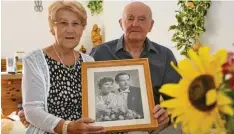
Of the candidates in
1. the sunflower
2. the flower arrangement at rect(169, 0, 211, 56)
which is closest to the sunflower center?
the sunflower

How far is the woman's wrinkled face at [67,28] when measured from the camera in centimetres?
128

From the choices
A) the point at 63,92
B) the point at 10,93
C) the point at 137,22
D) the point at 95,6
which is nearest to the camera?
the point at 63,92

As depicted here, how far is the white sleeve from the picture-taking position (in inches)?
47.5

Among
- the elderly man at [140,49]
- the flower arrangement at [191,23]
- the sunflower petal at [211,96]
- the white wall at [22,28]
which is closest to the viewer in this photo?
the sunflower petal at [211,96]

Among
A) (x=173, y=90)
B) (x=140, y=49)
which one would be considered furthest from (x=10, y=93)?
(x=173, y=90)

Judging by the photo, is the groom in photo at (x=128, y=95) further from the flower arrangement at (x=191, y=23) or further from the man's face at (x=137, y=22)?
the flower arrangement at (x=191, y=23)

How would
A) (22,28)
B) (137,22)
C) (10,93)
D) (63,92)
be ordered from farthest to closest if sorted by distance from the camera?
(22,28) < (10,93) < (137,22) < (63,92)

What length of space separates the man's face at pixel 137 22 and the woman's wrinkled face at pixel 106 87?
605 mm

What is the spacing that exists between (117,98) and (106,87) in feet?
0.19

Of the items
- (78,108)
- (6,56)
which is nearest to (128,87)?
(78,108)

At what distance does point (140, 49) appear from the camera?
1.79 m

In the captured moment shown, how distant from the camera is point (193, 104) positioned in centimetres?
57

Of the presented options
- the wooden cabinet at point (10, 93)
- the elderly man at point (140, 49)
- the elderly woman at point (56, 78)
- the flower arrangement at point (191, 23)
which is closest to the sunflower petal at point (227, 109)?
the elderly woman at point (56, 78)

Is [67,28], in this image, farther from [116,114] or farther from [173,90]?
[173,90]
